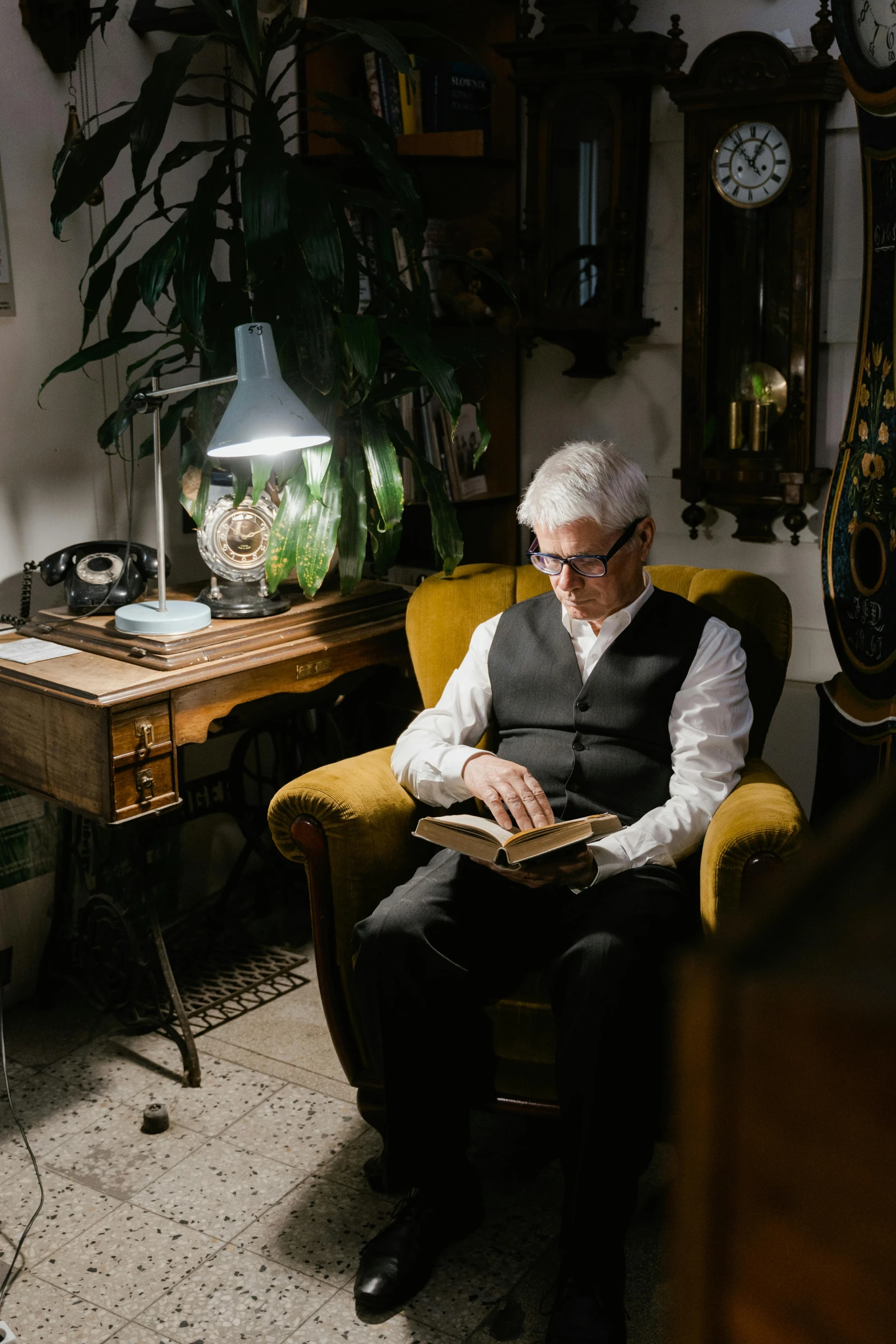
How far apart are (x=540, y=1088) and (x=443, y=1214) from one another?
235 millimetres

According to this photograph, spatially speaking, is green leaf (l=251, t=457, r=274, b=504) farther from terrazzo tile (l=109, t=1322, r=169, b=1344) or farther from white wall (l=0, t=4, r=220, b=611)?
terrazzo tile (l=109, t=1322, r=169, b=1344)

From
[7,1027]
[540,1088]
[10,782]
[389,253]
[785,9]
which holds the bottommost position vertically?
[7,1027]

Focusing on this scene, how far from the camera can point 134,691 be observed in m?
2.16

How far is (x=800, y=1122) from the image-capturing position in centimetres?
15

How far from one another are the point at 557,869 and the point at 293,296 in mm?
1204

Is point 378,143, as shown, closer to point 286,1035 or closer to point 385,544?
point 385,544

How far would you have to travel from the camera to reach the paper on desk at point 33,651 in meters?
2.34

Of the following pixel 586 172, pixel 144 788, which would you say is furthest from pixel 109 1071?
pixel 586 172

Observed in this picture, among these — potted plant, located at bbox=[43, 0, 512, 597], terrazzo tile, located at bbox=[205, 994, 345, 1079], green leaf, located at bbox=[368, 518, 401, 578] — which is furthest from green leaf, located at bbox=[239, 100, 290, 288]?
terrazzo tile, located at bbox=[205, 994, 345, 1079]

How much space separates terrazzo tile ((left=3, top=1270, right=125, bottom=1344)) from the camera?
1754 millimetres

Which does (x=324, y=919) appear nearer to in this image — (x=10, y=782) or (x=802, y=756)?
(x=10, y=782)

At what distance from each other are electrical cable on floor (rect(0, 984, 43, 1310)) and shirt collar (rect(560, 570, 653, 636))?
1302mm

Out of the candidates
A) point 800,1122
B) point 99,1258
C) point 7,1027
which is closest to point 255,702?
point 7,1027

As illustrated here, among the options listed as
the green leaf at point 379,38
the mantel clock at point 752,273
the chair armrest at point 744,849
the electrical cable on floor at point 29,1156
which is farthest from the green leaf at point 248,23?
the electrical cable on floor at point 29,1156
